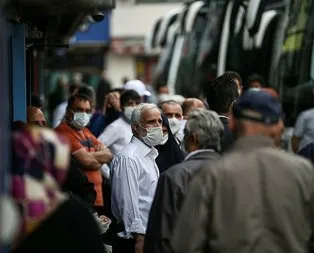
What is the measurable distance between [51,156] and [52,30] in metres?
8.09

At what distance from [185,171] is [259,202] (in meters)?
1.03

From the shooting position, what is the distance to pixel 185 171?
792 centimetres

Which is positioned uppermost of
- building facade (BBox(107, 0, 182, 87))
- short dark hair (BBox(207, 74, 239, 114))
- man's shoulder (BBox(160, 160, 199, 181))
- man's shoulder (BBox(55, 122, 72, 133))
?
short dark hair (BBox(207, 74, 239, 114))

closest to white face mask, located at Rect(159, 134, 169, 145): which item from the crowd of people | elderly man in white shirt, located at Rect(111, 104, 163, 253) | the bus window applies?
elderly man in white shirt, located at Rect(111, 104, 163, 253)

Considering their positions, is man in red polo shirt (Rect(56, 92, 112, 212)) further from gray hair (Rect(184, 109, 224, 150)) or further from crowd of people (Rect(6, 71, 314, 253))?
gray hair (Rect(184, 109, 224, 150))

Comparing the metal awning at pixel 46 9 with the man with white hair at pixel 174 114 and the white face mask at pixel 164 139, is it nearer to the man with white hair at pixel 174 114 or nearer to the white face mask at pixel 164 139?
the white face mask at pixel 164 139

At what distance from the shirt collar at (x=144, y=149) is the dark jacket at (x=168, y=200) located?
81.2 inches

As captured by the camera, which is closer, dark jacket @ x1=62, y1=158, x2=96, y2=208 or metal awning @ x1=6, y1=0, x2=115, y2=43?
metal awning @ x1=6, y1=0, x2=115, y2=43

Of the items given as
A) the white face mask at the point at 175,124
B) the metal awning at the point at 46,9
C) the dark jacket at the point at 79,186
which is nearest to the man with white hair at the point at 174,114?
the white face mask at the point at 175,124

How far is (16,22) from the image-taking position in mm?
10031

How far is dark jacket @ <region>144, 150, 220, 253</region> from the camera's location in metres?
7.67

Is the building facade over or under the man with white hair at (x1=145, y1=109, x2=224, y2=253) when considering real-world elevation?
under

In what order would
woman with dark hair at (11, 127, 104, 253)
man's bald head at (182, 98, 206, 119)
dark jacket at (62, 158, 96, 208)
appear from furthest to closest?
man's bald head at (182, 98, 206, 119) < dark jacket at (62, 158, 96, 208) < woman with dark hair at (11, 127, 104, 253)

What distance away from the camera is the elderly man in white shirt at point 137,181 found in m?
9.69
